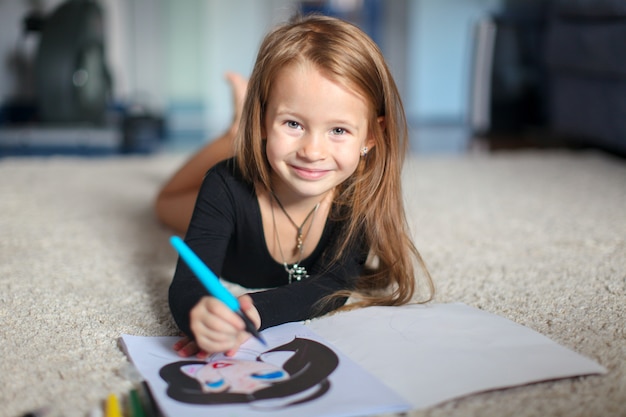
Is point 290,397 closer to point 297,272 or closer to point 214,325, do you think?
point 214,325

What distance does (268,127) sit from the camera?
0.80 metres

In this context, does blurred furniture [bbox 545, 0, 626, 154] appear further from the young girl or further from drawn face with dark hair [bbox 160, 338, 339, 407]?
drawn face with dark hair [bbox 160, 338, 339, 407]

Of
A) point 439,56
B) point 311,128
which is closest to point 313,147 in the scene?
point 311,128

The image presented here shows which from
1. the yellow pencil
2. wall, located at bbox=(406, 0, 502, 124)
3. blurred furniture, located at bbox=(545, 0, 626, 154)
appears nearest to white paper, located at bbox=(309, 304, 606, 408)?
the yellow pencil

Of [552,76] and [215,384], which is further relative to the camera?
[552,76]

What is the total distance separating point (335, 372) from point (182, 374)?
15 centimetres

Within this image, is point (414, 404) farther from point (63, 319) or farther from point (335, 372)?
point (63, 319)

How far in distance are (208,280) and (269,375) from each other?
0.35 feet

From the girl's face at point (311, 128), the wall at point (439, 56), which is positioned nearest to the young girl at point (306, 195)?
the girl's face at point (311, 128)

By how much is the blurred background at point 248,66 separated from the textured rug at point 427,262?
1.42ft

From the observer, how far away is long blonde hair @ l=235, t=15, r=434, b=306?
2.56 ft

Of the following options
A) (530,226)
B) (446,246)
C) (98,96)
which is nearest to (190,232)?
(446,246)

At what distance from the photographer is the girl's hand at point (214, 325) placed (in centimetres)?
65

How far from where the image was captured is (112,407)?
1.89 feet
